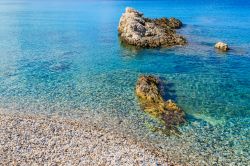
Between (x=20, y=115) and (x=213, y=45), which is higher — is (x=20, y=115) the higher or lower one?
the lower one

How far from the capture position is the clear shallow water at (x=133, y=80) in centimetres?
2414

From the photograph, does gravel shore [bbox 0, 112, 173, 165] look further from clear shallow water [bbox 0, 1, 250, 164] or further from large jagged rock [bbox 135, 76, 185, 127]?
large jagged rock [bbox 135, 76, 185, 127]

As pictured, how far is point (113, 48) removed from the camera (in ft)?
172

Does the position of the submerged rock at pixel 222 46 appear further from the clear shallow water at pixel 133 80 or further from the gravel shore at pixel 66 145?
the gravel shore at pixel 66 145

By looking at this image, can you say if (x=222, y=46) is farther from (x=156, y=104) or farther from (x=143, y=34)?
(x=156, y=104)

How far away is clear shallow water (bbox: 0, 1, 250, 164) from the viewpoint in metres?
24.1

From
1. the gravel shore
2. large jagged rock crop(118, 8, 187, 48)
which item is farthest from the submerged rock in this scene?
the gravel shore

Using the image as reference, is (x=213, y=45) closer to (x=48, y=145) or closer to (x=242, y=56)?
(x=242, y=56)

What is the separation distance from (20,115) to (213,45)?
3847 cm

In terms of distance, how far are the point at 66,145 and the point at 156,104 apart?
10.8 metres

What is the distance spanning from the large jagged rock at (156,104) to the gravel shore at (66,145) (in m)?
4.94

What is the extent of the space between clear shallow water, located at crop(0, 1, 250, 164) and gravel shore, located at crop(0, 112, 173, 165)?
8.06ft

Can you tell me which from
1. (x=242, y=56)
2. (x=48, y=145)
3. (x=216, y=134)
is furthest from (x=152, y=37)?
(x=48, y=145)

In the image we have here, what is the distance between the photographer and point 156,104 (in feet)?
93.8
